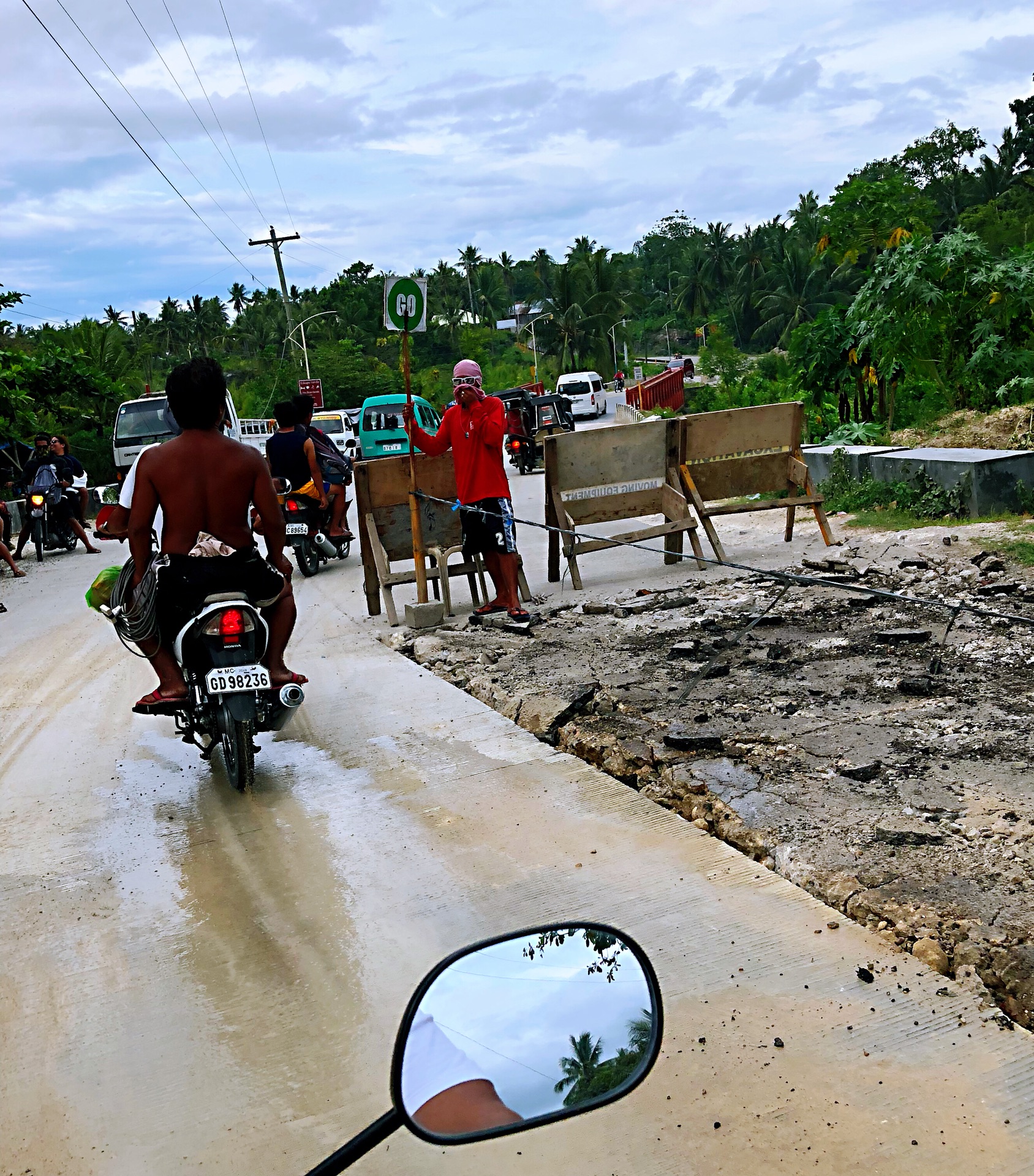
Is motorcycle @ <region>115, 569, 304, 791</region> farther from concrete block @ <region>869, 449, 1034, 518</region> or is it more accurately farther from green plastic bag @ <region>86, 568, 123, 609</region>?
concrete block @ <region>869, 449, 1034, 518</region>

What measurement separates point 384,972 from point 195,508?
8.18 feet

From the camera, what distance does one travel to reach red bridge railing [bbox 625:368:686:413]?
4653cm

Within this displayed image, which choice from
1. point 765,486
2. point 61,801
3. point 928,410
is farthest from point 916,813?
point 928,410

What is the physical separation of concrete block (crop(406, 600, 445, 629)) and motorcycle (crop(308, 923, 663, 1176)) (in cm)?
720

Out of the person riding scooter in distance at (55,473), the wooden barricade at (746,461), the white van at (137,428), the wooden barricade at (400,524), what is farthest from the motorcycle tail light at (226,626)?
the white van at (137,428)

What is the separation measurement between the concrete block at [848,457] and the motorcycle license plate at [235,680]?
910 centimetres

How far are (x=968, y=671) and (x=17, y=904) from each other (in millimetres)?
4585

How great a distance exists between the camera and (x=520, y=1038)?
166cm

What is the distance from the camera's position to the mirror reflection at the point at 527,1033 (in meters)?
1.54

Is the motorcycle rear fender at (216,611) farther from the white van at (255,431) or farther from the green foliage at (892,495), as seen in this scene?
the white van at (255,431)

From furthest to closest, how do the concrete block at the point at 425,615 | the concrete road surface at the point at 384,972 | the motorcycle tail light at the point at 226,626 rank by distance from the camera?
the concrete block at the point at 425,615
the motorcycle tail light at the point at 226,626
the concrete road surface at the point at 384,972

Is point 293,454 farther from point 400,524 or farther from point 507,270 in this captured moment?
point 507,270

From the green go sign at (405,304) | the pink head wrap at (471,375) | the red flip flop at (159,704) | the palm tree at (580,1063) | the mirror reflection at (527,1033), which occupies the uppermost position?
the green go sign at (405,304)

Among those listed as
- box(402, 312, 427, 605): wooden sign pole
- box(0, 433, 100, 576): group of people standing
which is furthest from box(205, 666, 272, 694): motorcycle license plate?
box(0, 433, 100, 576): group of people standing
